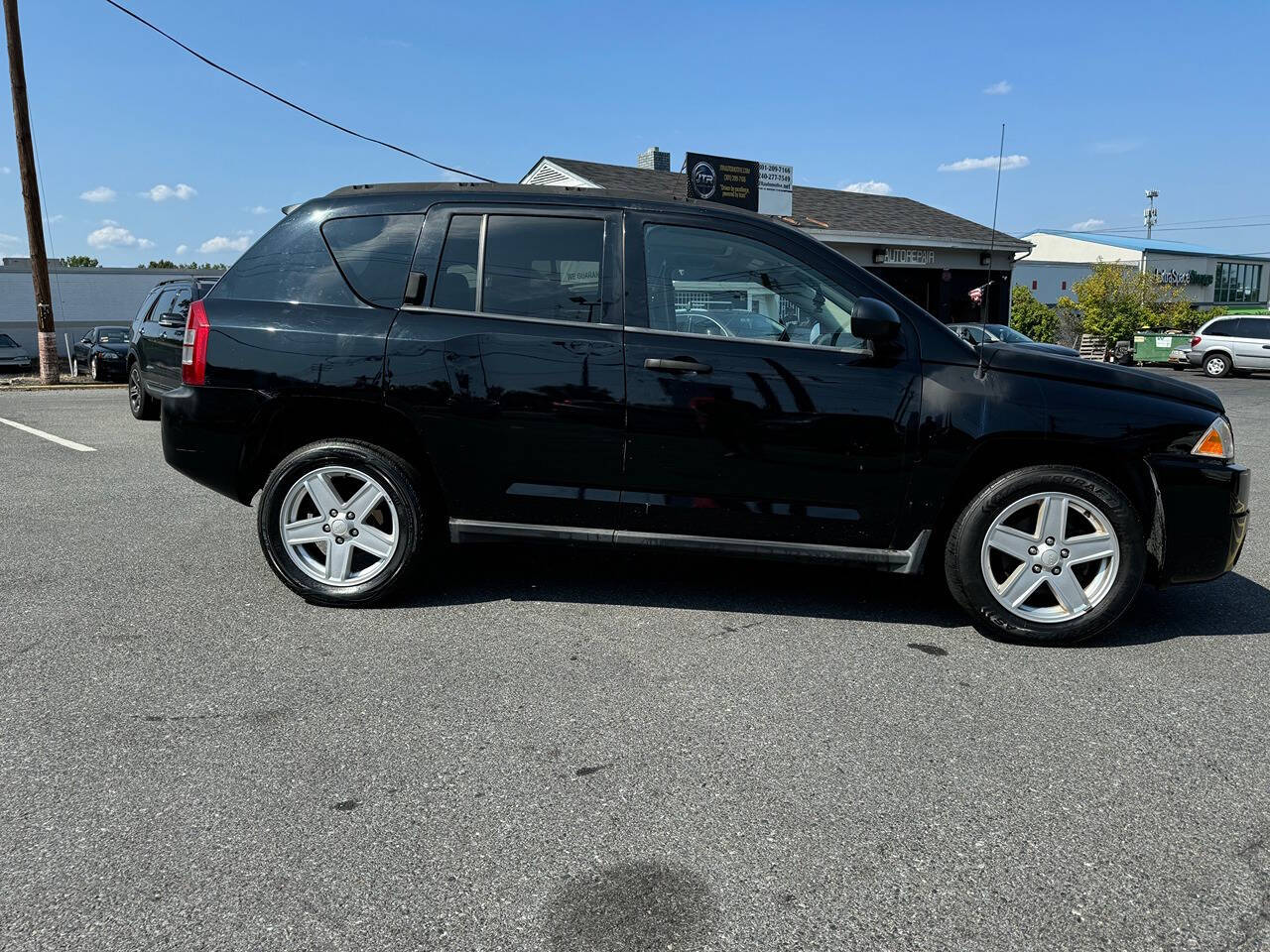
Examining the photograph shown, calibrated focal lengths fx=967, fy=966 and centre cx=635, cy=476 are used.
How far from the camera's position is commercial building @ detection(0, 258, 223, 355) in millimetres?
31625

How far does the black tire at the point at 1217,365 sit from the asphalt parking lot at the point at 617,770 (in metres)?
25.7

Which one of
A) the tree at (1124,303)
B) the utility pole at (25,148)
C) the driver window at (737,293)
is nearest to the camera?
the driver window at (737,293)

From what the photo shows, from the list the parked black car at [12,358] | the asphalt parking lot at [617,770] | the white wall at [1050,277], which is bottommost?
the asphalt parking lot at [617,770]

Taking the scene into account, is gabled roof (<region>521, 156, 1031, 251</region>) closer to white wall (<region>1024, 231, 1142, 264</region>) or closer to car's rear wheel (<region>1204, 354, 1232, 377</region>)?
car's rear wheel (<region>1204, 354, 1232, 377</region>)

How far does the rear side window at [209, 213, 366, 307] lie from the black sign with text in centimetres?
2159

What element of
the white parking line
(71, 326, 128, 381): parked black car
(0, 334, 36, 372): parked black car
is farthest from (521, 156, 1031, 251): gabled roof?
the white parking line

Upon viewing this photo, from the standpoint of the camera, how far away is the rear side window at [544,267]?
4258 millimetres

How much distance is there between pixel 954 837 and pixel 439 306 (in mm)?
2991

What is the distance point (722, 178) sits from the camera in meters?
26.0

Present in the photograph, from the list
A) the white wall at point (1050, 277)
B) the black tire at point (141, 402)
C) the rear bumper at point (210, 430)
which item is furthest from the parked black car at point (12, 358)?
the white wall at point (1050, 277)

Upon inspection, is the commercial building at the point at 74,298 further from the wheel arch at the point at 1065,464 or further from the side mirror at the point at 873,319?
the wheel arch at the point at 1065,464

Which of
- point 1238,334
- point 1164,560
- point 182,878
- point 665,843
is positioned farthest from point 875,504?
point 1238,334

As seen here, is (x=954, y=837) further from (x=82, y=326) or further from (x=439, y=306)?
(x=82, y=326)

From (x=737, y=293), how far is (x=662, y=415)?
0.65m
